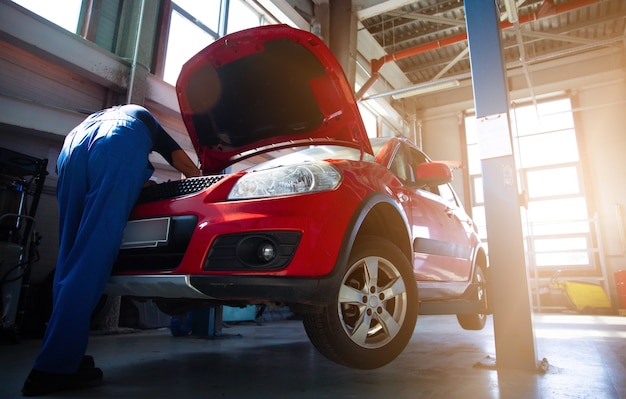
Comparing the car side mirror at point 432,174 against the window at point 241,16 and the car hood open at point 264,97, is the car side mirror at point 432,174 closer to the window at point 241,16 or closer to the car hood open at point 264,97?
the car hood open at point 264,97

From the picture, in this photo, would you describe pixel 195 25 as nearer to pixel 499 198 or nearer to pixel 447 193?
pixel 447 193

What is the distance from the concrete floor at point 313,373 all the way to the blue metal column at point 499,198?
194 mm

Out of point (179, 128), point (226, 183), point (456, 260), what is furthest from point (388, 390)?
point (179, 128)

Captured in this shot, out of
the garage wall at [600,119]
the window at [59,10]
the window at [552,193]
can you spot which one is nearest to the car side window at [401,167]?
the window at [59,10]

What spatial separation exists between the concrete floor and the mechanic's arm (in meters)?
1.03

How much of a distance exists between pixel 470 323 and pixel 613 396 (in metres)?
2.70

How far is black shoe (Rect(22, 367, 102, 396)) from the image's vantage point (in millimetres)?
1536

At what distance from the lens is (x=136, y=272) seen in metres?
1.75

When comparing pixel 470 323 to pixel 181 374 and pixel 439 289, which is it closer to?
pixel 439 289

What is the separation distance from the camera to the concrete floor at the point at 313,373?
5.34 ft

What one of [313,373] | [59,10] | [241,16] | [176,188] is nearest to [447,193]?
[313,373]

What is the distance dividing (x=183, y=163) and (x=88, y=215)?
58cm

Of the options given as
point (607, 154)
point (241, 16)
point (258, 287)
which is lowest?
point (258, 287)

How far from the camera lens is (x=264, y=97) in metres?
2.40
